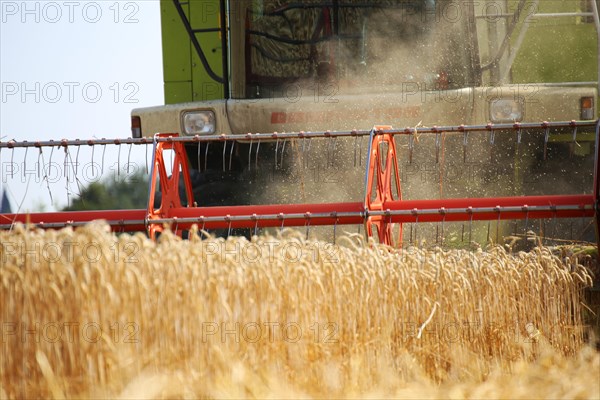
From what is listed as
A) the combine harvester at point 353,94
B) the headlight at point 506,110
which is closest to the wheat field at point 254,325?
the combine harvester at point 353,94

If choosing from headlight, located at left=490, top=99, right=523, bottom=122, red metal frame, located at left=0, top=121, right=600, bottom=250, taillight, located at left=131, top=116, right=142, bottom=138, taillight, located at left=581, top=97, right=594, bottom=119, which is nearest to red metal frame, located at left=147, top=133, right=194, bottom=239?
Answer: red metal frame, located at left=0, top=121, right=600, bottom=250

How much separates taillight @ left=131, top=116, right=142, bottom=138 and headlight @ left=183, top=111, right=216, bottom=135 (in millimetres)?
417

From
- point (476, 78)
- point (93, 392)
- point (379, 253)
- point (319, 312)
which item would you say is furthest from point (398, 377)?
point (476, 78)

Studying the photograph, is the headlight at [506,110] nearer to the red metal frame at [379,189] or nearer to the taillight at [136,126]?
the red metal frame at [379,189]

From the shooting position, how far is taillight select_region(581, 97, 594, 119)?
19.9 feet

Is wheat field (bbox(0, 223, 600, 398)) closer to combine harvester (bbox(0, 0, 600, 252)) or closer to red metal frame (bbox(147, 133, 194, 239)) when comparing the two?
red metal frame (bbox(147, 133, 194, 239))

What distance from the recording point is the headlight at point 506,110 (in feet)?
19.7

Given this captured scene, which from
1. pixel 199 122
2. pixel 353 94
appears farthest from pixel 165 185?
pixel 353 94

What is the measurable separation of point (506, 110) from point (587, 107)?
19.3 inches

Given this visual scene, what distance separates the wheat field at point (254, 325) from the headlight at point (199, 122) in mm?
2504

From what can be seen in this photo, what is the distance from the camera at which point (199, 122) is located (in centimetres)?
641

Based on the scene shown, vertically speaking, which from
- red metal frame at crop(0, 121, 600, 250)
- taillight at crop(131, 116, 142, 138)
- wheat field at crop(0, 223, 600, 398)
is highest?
taillight at crop(131, 116, 142, 138)

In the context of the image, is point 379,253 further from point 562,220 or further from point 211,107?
point 562,220

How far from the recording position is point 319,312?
371 cm
